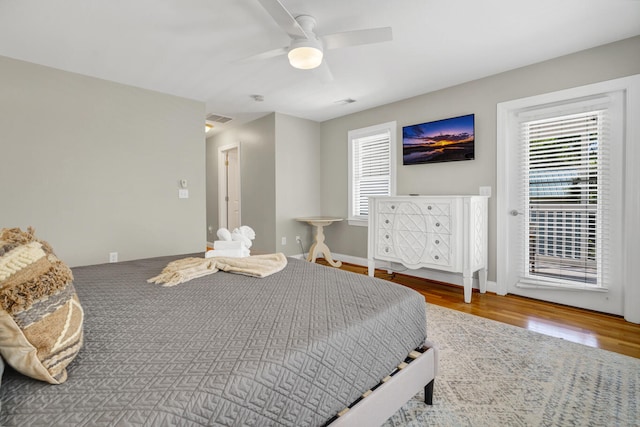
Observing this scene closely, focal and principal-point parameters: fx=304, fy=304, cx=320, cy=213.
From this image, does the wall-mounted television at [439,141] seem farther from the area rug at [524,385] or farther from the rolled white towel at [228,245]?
the rolled white towel at [228,245]

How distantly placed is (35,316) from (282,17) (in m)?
Result: 1.93

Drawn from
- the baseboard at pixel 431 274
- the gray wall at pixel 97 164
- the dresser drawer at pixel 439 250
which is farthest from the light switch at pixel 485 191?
the gray wall at pixel 97 164

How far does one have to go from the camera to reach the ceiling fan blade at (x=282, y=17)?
1.77 metres

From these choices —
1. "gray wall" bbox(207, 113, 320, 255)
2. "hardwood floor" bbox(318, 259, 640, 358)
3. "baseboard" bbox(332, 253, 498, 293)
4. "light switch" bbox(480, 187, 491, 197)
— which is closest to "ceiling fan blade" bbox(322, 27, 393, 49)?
"light switch" bbox(480, 187, 491, 197)

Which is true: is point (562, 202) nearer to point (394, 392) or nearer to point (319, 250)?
point (394, 392)

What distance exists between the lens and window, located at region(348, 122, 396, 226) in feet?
14.2

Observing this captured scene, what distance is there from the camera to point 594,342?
2193 millimetres

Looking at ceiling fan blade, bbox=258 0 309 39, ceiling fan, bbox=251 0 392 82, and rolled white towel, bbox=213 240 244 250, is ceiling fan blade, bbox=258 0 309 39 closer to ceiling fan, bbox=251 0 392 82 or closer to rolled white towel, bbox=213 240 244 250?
ceiling fan, bbox=251 0 392 82

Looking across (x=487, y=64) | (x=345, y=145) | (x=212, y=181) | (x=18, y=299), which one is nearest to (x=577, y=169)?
(x=487, y=64)

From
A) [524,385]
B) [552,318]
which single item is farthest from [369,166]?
[524,385]

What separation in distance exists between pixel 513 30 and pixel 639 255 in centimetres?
212

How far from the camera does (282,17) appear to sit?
1.90 m

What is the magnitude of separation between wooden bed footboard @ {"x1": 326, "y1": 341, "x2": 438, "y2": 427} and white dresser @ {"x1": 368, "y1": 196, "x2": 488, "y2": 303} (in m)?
1.79

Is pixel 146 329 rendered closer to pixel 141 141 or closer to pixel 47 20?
pixel 47 20
